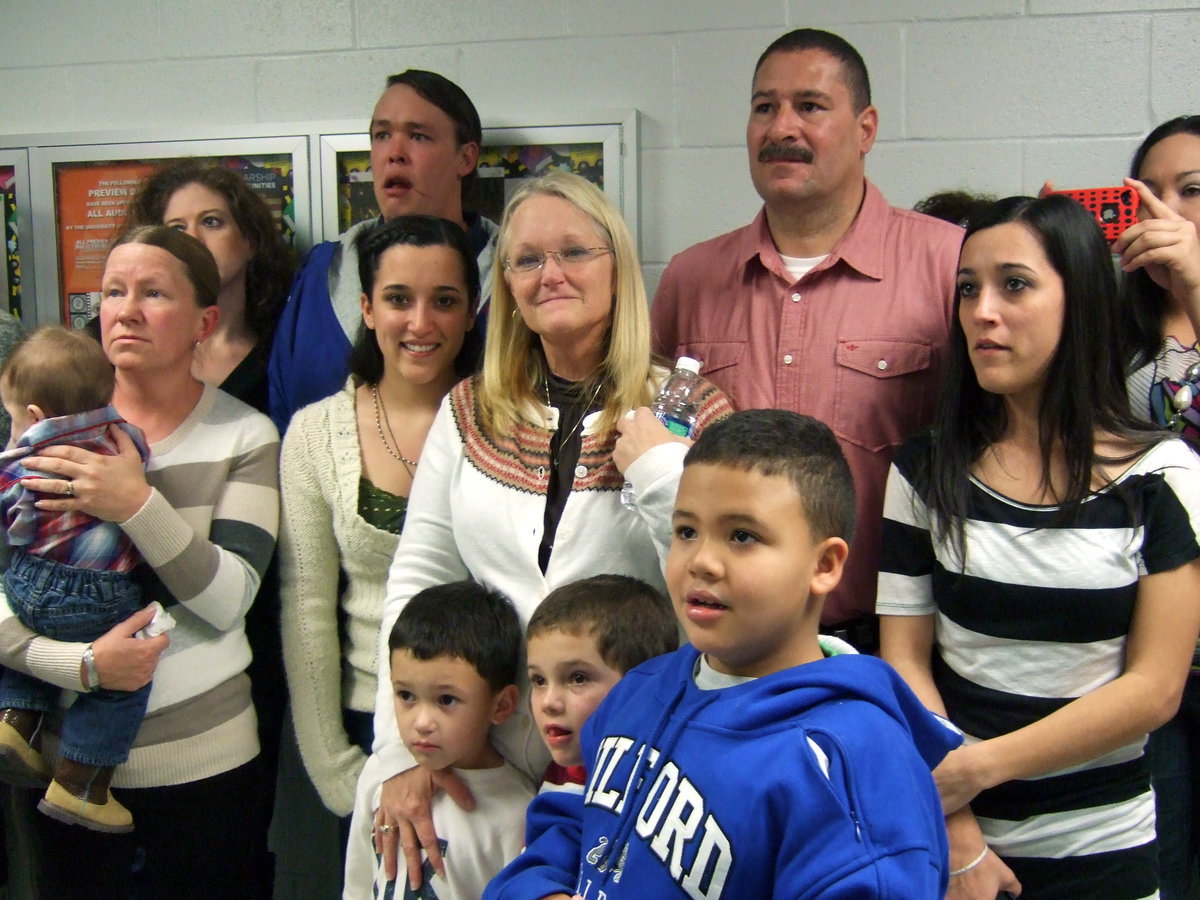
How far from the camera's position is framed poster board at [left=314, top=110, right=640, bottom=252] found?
7.86 feet

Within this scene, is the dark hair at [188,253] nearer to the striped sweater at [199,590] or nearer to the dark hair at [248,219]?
the striped sweater at [199,590]

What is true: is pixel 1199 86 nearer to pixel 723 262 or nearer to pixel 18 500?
pixel 723 262

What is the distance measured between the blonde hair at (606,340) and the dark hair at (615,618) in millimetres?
265

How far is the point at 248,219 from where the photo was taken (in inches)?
90.8

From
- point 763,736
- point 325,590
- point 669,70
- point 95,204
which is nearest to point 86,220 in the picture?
point 95,204

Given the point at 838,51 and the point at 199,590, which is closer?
the point at 199,590

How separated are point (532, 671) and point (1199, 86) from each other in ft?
6.26

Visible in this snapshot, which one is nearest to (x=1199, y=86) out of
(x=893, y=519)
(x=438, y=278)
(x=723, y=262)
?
(x=723, y=262)

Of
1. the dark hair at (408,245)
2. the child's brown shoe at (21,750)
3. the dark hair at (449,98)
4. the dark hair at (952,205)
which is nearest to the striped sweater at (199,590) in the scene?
the child's brown shoe at (21,750)

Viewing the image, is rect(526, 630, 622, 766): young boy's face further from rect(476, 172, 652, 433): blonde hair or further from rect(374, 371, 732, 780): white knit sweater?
rect(476, 172, 652, 433): blonde hair

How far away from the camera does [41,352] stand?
1.71 meters

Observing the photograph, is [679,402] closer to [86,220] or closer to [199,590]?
[199,590]

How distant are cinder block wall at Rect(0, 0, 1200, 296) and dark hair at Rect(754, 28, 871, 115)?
0.42 m

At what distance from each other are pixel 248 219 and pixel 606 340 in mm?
1075
